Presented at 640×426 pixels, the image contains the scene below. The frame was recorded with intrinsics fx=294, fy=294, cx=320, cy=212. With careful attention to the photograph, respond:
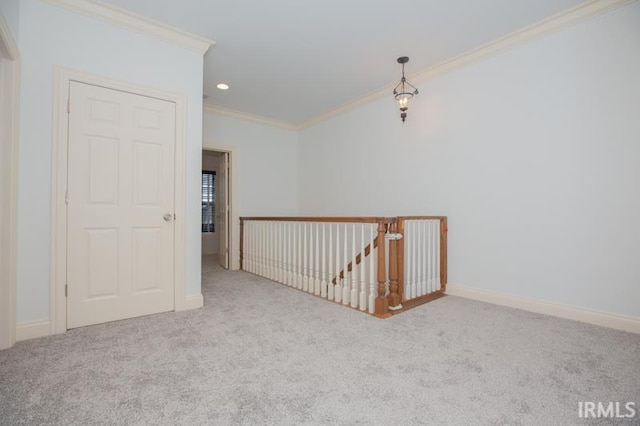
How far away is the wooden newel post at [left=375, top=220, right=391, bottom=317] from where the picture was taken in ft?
8.95

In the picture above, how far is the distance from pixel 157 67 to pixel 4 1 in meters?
1.00

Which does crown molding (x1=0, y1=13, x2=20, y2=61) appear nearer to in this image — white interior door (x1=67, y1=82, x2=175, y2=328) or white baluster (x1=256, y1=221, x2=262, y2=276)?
white interior door (x1=67, y1=82, x2=175, y2=328)

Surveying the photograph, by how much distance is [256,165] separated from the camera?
5539 mm

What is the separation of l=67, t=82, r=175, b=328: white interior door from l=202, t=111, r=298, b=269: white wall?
2.26m

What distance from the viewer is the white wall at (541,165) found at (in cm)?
242

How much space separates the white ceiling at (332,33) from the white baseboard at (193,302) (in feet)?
8.65

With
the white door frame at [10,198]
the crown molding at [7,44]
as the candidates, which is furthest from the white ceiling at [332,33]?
the white door frame at [10,198]

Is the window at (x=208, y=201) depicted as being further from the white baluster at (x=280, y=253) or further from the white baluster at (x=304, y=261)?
the white baluster at (x=304, y=261)

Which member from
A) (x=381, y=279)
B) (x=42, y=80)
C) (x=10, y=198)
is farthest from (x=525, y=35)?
(x=10, y=198)

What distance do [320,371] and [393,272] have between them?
53.0 inches

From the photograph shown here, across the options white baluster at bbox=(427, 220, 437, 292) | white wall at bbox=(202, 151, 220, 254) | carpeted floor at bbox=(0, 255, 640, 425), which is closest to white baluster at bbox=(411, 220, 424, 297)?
white baluster at bbox=(427, 220, 437, 292)

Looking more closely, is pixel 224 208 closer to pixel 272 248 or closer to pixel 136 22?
pixel 272 248

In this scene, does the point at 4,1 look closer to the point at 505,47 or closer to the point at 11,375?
the point at 11,375

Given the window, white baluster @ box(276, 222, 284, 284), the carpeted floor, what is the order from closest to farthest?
the carpeted floor → white baluster @ box(276, 222, 284, 284) → the window
